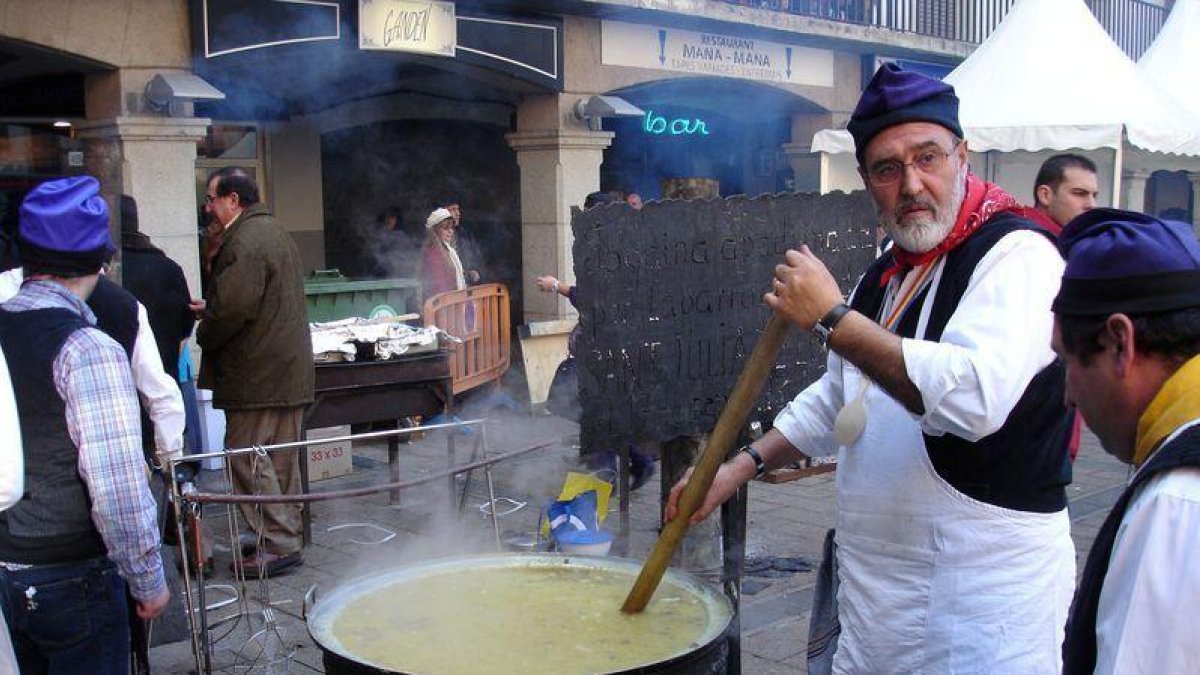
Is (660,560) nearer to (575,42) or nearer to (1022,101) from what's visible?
(1022,101)

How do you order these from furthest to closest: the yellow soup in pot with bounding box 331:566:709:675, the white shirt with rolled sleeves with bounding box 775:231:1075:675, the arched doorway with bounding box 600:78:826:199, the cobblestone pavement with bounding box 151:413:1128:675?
the arched doorway with bounding box 600:78:826:199 → the cobblestone pavement with bounding box 151:413:1128:675 → the yellow soup in pot with bounding box 331:566:709:675 → the white shirt with rolled sleeves with bounding box 775:231:1075:675

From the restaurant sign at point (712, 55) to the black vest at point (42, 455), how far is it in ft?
32.5

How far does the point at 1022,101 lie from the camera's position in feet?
33.5

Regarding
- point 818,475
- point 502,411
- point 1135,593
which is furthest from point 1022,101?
point 1135,593

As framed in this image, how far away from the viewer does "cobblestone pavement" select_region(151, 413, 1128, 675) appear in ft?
16.7

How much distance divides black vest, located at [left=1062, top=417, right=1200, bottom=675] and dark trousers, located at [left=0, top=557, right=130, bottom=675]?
8.37 feet

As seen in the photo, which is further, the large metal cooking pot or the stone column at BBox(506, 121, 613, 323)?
the stone column at BBox(506, 121, 613, 323)

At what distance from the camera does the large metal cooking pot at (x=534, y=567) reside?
2545mm

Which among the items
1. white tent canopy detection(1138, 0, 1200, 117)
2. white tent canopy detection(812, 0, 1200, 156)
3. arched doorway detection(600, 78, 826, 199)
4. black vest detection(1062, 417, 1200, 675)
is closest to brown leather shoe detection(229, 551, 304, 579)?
black vest detection(1062, 417, 1200, 675)

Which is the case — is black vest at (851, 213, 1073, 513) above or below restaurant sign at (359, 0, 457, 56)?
below

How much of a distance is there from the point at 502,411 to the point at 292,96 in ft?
14.3

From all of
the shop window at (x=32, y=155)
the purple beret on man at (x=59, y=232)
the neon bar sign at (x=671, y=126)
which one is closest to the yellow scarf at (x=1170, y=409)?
the purple beret on man at (x=59, y=232)

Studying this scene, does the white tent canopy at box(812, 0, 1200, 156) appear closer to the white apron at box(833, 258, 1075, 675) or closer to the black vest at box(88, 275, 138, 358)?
the black vest at box(88, 275, 138, 358)

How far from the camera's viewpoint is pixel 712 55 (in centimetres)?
1361
